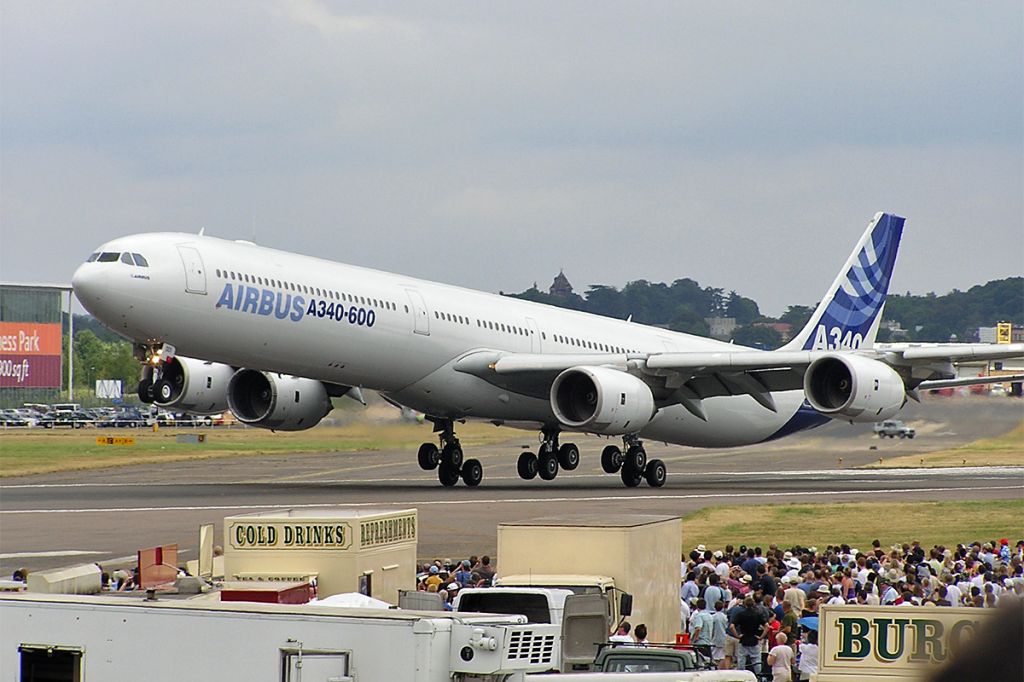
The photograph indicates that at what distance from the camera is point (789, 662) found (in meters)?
12.6

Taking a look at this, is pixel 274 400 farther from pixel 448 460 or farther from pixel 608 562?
pixel 608 562

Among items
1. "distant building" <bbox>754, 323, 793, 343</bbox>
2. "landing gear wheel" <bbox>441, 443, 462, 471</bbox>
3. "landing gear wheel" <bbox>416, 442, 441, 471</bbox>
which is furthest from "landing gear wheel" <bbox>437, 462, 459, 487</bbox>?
"distant building" <bbox>754, 323, 793, 343</bbox>

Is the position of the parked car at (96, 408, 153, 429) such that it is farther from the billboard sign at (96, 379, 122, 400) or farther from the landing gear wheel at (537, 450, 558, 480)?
the landing gear wheel at (537, 450, 558, 480)

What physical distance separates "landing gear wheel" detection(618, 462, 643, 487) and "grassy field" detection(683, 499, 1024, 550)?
6.97 meters

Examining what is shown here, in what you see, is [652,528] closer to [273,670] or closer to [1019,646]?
[273,670]

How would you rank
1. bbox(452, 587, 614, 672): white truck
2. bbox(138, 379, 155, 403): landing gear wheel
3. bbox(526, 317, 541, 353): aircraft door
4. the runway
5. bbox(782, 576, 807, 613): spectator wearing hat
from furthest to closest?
bbox(526, 317, 541, 353): aircraft door < bbox(138, 379, 155, 403): landing gear wheel < the runway < bbox(782, 576, 807, 613): spectator wearing hat < bbox(452, 587, 614, 672): white truck

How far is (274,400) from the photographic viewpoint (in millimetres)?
37250

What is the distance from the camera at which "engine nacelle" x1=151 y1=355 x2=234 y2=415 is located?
37.1 meters

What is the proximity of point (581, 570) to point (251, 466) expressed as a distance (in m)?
36.6

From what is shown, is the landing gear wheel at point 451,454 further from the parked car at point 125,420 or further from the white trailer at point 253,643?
the parked car at point 125,420

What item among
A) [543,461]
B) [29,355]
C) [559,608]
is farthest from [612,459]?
[29,355]

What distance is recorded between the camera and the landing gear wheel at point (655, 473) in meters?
39.9

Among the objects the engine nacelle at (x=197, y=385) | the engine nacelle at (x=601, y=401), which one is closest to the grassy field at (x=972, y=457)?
the engine nacelle at (x=601, y=401)

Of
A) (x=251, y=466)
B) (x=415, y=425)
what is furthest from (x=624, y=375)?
(x=251, y=466)
